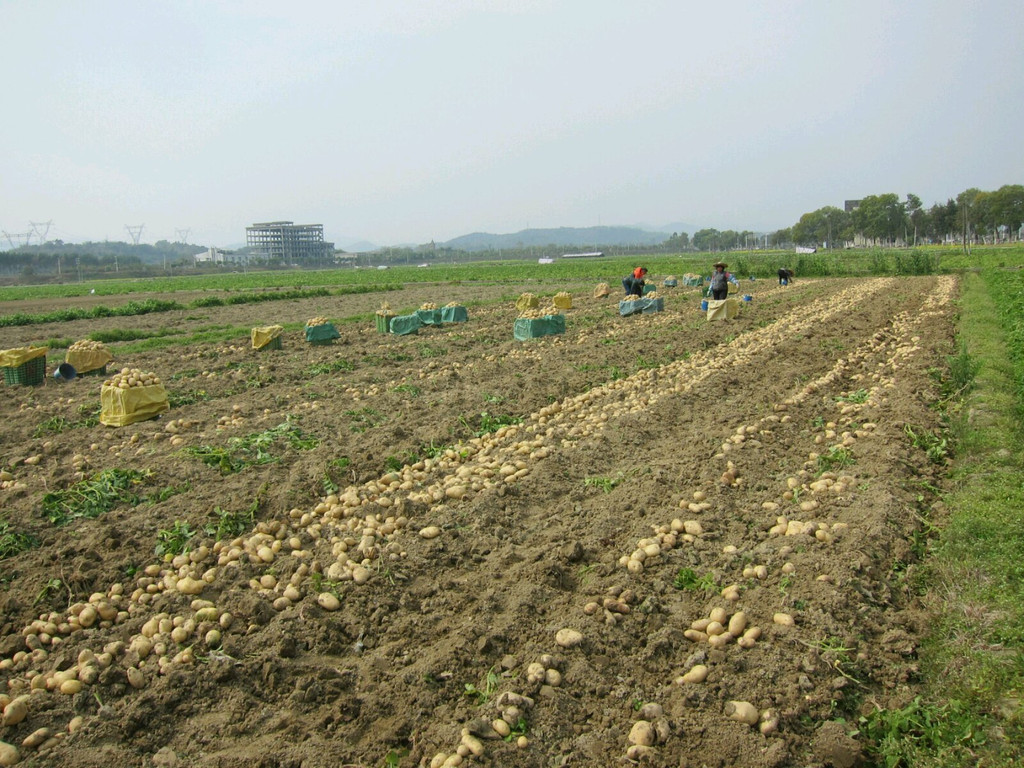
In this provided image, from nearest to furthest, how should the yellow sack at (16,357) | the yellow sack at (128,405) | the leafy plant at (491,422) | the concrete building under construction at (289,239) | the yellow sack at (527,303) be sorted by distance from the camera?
1. the leafy plant at (491,422)
2. the yellow sack at (128,405)
3. the yellow sack at (16,357)
4. the yellow sack at (527,303)
5. the concrete building under construction at (289,239)

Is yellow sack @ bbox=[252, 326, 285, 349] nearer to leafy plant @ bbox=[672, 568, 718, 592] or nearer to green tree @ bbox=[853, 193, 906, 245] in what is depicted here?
leafy plant @ bbox=[672, 568, 718, 592]

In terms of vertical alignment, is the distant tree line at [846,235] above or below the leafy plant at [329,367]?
above

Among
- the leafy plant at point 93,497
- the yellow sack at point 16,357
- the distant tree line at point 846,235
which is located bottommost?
the leafy plant at point 93,497

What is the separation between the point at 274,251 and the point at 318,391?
16035 centimetres

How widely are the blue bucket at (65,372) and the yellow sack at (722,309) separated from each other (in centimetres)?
1451

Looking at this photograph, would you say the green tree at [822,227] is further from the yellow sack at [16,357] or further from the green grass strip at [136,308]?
the yellow sack at [16,357]

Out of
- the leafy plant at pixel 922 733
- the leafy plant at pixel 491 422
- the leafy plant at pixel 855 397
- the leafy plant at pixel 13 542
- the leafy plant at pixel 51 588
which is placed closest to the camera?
the leafy plant at pixel 922 733

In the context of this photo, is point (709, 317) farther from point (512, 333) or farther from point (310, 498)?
point (310, 498)

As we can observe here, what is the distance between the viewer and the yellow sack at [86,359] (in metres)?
13.9

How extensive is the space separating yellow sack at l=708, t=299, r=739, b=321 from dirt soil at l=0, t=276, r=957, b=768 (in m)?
7.66

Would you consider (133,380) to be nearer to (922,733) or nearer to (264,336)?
(264,336)

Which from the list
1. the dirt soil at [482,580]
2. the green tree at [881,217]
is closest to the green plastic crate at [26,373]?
the dirt soil at [482,580]

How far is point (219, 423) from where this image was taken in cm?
923

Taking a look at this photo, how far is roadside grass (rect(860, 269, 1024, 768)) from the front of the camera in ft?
10.6
